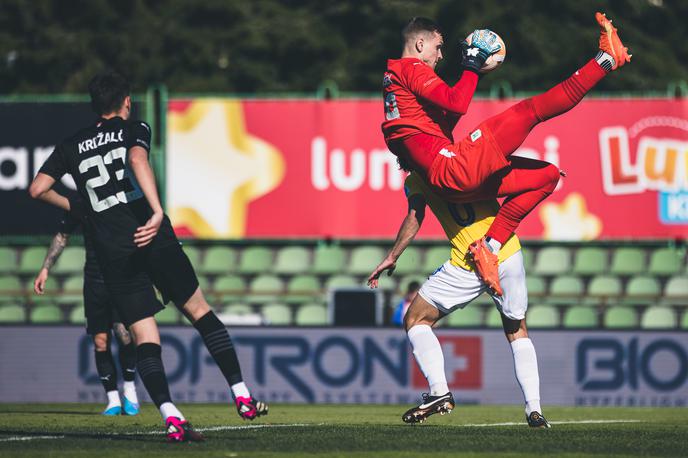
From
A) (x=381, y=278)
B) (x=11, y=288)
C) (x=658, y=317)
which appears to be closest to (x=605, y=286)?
(x=658, y=317)

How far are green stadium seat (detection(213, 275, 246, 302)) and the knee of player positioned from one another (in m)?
6.73

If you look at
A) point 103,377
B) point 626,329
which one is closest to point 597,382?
point 626,329

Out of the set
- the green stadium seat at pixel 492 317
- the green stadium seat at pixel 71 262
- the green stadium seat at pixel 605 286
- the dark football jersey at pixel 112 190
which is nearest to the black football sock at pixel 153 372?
the dark football jersey at pixel 112 190

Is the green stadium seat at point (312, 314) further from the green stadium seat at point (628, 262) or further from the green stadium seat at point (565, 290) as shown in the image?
the green stadium seat at point (628, 262)

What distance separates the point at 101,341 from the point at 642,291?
9571 millimetres

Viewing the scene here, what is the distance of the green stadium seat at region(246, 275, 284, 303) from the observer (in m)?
18.8

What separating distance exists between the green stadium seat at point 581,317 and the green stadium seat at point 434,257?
2136 millimetres

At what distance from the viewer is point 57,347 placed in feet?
52.0

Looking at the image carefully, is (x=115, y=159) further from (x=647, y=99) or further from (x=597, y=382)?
(x=647, y=99)

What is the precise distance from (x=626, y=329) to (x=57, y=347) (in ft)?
22.2

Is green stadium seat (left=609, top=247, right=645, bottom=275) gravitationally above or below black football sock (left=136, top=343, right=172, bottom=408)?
above

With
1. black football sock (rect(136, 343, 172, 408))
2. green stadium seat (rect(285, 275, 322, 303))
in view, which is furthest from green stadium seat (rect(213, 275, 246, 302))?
black football sock (rect(136, 343, 172, 408))

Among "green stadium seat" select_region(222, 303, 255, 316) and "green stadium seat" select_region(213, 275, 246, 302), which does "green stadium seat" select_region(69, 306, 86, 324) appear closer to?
"green stadium seat" select_region(213, 275, 246, 302)

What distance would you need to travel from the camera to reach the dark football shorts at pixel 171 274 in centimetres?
767
